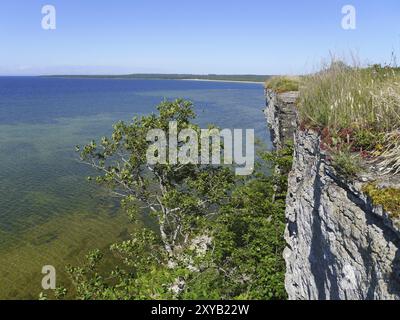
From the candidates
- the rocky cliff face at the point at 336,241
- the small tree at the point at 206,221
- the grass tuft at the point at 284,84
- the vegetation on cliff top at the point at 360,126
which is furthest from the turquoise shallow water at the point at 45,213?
the vegetation on cliff top at the point at 360,126

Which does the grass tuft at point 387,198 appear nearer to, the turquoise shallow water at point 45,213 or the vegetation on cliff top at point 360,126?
the vegetation on cliff top at point 360,126

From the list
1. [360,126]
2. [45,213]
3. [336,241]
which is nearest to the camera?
[336,241]

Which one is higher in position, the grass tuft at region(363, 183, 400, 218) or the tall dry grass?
the tall dry grass

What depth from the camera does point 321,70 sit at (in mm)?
13359

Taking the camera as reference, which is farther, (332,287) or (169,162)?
(169,162)

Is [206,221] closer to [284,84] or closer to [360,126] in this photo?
[360,126]

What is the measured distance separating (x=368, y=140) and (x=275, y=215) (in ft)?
36.8

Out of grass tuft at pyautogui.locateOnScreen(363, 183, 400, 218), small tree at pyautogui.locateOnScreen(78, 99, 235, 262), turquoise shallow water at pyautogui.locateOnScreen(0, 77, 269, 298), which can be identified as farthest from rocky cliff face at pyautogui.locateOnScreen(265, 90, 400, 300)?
turquoise shallow water at pyautogui.locateOnScreen(0, 77, 269, 298)

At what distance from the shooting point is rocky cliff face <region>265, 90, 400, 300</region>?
22.5 ft

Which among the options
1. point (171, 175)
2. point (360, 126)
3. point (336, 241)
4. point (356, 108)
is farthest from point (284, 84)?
point (336, 241)

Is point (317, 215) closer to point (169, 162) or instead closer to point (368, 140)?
point (368, 140)

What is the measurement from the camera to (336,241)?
29.3 feet

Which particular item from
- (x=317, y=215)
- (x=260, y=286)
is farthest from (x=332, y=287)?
(x=260, y=286)

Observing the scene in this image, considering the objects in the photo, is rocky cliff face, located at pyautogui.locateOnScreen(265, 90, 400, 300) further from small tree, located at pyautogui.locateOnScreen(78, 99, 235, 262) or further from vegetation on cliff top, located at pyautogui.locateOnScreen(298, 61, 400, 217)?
small tree, located at pyautogui.locateOnScreen(78, 99, 235, 262)
